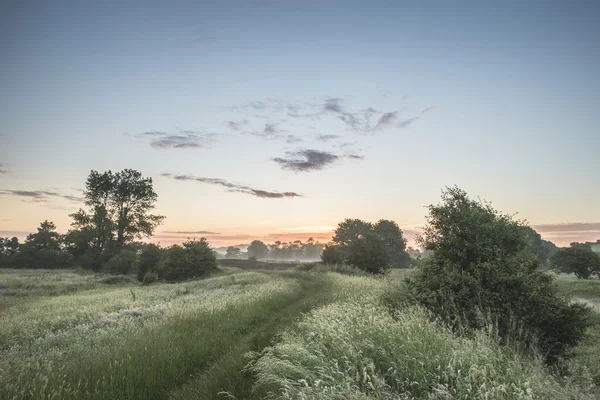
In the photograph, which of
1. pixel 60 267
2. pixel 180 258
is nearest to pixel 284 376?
pixel 180 258

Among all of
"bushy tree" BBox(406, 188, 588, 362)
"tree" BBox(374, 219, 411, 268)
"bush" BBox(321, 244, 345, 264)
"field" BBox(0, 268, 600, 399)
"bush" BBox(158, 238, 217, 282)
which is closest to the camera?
"field" BBox(0, 268, 600, 399)

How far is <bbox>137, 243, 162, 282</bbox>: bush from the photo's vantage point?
4944 centimetres

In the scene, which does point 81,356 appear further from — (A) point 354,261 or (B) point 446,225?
(A) point 354,261

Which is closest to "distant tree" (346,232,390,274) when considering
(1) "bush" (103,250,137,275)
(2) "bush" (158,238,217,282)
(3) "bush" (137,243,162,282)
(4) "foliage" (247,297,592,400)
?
(2) "bush" (158,238,217,282)

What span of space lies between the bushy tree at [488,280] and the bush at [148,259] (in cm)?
4708

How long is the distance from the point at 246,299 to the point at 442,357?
12938 mm

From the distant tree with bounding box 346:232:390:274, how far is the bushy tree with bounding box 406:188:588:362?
134 feet

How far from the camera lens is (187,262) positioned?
47281 millimetres

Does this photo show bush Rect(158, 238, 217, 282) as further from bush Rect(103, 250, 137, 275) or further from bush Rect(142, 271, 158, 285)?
bush Rect(103, 250, 137, 275)

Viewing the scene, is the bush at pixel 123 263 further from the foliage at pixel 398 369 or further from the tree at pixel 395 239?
the tree at pixel 395 239

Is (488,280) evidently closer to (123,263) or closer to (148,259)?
(148,259)

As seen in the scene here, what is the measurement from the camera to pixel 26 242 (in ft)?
224

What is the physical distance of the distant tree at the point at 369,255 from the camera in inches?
2028

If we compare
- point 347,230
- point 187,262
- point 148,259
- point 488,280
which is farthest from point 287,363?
point 347,230
